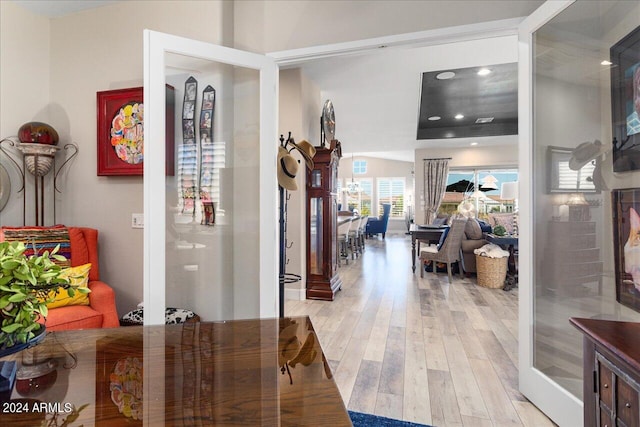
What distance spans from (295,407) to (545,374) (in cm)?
189

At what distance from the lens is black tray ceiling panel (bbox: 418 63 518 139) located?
433 centimetres

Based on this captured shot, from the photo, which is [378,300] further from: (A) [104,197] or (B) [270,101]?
(A) [104,197]

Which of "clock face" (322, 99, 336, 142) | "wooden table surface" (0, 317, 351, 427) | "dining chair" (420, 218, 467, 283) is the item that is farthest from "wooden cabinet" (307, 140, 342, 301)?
"wooden table surface" (0, 317, 351, 427)

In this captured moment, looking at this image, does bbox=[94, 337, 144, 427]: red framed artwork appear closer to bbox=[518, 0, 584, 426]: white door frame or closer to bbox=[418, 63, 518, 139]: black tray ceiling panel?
bbox=[518, 0, 584, 426]: white door frame

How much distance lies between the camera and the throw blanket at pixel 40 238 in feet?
7.38

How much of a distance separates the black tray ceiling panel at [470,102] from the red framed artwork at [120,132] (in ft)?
11.2

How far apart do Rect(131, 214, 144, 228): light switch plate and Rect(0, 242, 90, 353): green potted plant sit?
6.35 ft

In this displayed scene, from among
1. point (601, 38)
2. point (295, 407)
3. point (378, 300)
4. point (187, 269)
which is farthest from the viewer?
point (378, 300)

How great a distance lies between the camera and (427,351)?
2623 mm

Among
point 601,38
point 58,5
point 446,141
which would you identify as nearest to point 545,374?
point 601,38

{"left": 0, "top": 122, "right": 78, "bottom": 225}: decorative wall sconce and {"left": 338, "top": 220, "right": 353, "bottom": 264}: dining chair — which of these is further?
{"left": 338, "top": 220, "right": 353, "bottom": 264}: dining chair

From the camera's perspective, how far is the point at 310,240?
417 centimetres

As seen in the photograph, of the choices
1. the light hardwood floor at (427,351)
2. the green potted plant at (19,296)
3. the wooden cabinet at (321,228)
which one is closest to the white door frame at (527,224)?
the light hardwood floor at (427,351)

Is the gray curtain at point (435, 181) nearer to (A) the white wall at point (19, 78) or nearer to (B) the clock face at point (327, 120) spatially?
(B) the clock face at point (327, 120)
